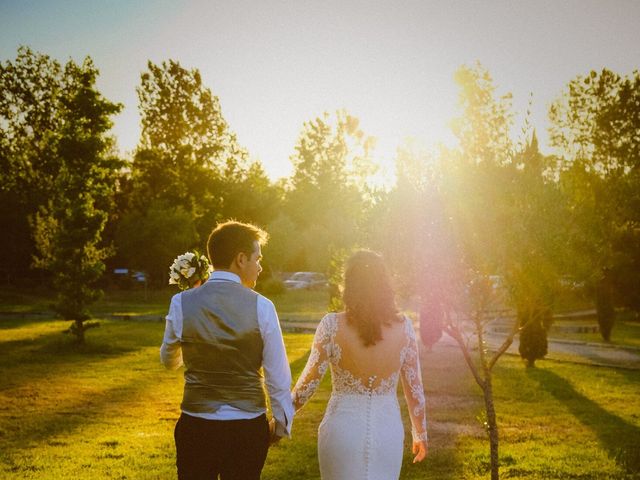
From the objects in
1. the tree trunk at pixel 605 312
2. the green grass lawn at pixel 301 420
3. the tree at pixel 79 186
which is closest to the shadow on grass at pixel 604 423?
the green grass lawn at pixel 301 420

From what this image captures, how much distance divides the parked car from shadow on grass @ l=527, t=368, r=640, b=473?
5075 cm

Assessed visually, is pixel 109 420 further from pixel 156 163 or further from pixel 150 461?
pixel 156 163

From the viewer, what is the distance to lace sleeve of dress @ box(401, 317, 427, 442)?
5.08 metres

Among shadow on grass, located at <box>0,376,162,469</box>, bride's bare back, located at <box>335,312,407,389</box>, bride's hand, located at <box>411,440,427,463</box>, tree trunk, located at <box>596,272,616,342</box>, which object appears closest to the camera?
bride's bare back, located at <box>335,312,407,389</box>

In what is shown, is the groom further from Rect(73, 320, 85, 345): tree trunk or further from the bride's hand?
Rect(73, 320, 85, 345): tree trunk

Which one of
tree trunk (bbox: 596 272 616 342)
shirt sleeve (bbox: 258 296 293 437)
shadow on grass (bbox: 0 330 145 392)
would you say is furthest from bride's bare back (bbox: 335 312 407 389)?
tree trunk (bbox: 596 272 616 342)

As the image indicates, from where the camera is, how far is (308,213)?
9481cm

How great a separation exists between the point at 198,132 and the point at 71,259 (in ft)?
125

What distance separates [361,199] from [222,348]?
654 centimetres

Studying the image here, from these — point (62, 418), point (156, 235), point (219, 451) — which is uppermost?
point (156, 235)

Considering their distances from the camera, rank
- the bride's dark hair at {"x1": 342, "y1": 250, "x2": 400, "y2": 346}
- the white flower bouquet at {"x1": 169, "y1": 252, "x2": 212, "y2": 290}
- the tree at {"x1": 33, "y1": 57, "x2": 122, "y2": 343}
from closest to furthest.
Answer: the bride's dark hair at {"x1": 342, "y1": 250, "x2": 400, "y2": 346} → the white flower bouquet at {"x1": 169, "y1": 252, "x2": 212, "y2": 290} → the tree at {"x1": 33, "y1": 57, "x2": 122, "y2": 343}

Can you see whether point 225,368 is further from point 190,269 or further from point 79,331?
point 79,331

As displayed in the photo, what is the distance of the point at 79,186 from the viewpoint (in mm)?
24406

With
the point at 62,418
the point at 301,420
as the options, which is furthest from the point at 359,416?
the point at 62,418
